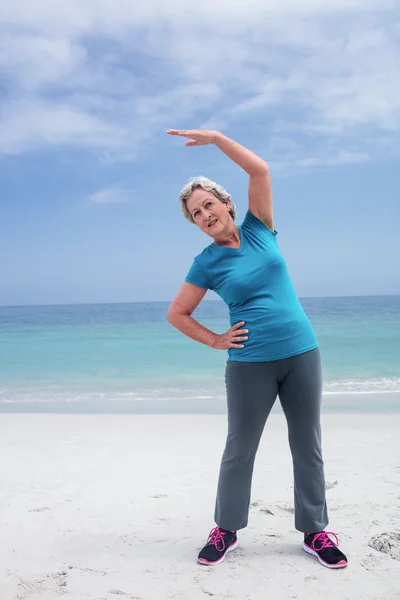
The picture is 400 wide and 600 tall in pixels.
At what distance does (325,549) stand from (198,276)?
155 cm

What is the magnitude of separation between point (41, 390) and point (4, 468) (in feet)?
22.5

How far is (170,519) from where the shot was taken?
378cm

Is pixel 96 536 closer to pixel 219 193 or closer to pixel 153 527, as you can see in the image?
pixel 153 527

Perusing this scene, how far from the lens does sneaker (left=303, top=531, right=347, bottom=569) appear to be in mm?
3008

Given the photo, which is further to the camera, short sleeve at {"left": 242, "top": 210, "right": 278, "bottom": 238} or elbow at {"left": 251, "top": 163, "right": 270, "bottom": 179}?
short sleeve at {"left": 242, "top": 210, "right": 278, "bottom": 238}

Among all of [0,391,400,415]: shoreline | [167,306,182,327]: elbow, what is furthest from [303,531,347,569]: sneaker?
[0,391,400,415]: shoreline

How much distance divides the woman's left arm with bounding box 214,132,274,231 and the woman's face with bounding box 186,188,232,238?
17 cm

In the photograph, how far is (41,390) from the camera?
11773mm

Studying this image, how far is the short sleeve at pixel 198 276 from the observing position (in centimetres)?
311

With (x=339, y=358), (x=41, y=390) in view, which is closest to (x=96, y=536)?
(x=41, y=390)

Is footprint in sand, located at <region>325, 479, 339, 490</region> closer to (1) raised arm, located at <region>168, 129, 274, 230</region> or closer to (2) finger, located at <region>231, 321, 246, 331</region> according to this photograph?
(2) finger, located at <region>231, 321, 246, 331</region>

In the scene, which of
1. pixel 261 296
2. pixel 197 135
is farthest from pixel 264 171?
pixel 261 296

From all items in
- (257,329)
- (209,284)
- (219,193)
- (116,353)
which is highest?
(219,193)

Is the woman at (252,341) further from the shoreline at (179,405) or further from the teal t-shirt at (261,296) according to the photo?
the shoreline at (179,405)
